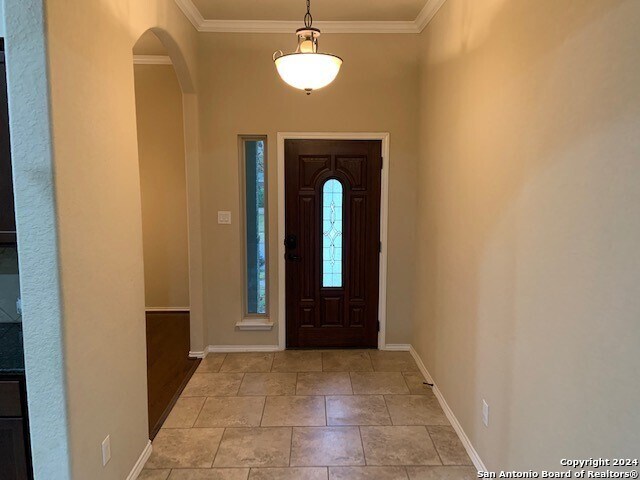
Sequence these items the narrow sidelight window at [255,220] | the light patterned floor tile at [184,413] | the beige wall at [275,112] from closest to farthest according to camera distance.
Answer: the light patterned floor tile at [184,413] → the beige wall at [275,112] → the narrow sidelight window at [255,220]

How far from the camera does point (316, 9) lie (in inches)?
145

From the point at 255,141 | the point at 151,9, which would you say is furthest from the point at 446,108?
the point at 151,9

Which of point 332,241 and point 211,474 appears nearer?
point 211,474

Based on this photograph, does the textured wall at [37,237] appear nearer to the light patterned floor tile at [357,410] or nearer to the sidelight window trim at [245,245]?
→ the light patterned floor tile at [357,410]

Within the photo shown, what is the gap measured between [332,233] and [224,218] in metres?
1.06

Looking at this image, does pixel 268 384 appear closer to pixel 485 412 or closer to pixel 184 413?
pixel 184 413

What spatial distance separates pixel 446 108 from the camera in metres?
3.26

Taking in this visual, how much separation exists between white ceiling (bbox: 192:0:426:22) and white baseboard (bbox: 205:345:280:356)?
3.07 metres

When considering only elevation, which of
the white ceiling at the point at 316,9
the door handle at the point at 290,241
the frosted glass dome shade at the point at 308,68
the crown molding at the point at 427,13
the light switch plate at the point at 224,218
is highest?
the white ceiling at the point at 316,9

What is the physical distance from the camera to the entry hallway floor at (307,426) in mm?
2555


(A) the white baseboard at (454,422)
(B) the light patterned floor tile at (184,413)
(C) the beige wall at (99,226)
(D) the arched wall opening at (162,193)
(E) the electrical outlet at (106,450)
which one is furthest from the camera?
(D) the arched wall opening at (162,193)

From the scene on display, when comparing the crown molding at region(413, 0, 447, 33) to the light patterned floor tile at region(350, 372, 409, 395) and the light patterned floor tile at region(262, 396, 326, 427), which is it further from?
the light patterned floor tile at region(262, 396, 326, 427)

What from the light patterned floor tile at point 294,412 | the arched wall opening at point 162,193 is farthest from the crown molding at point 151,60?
the light patterned floor tile at point 294,412

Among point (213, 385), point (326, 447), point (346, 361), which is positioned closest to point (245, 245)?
point (213, 385)
